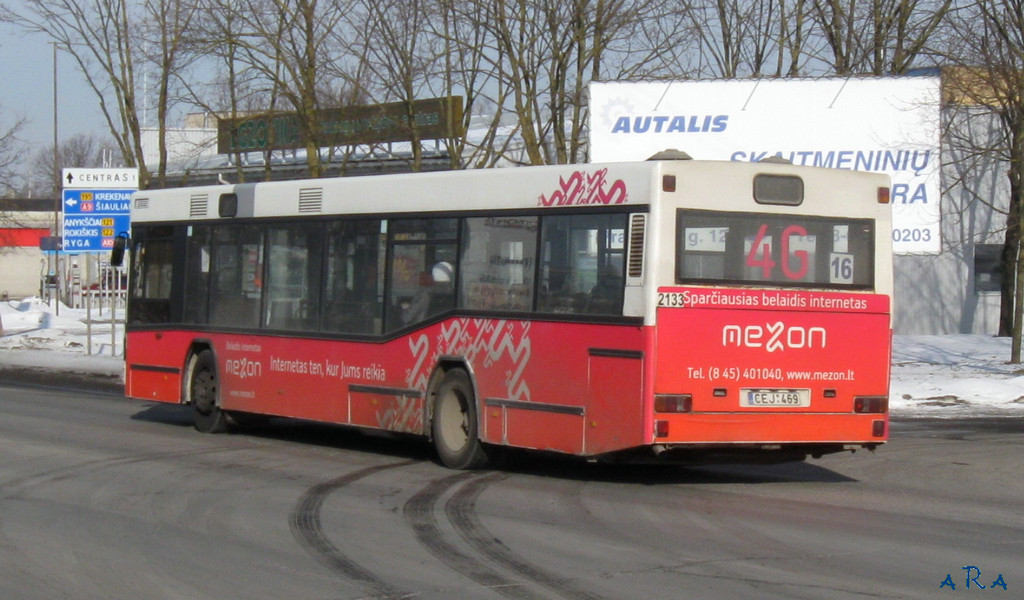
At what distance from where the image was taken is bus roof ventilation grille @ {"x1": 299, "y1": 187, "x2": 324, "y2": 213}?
13.8m

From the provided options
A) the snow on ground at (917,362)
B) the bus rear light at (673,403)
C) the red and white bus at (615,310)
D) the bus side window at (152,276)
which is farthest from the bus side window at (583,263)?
the snow on ground at (917,362)

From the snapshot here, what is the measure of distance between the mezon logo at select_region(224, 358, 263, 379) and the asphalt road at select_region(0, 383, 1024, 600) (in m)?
0.88

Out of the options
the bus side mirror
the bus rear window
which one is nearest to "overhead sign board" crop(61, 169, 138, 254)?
the bus side mirror

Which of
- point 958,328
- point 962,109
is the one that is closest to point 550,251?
point 962,109

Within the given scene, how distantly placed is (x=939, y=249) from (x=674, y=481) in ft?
51.8

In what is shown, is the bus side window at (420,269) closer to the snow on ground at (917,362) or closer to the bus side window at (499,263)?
the bus side window at (499,263)

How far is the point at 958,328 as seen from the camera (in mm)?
32594

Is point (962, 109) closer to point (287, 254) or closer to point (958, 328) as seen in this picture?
point (958, 328)

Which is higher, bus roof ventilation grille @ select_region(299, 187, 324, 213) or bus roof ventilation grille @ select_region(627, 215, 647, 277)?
bus roof ventilation grille @ select_region(299, 187, 324, 213)

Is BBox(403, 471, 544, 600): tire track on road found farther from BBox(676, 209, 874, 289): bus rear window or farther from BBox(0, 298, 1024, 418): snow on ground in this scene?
BBox(0, 298, 1024, 418): snow on ground

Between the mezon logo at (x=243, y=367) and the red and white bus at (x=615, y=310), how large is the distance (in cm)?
119

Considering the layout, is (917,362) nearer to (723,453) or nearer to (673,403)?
(723,453)

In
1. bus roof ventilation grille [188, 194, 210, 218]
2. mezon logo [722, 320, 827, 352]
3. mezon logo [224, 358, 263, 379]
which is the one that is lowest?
mezon logo [224, 358, 263, 379]

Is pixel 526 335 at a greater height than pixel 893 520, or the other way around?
pixel 526 335
